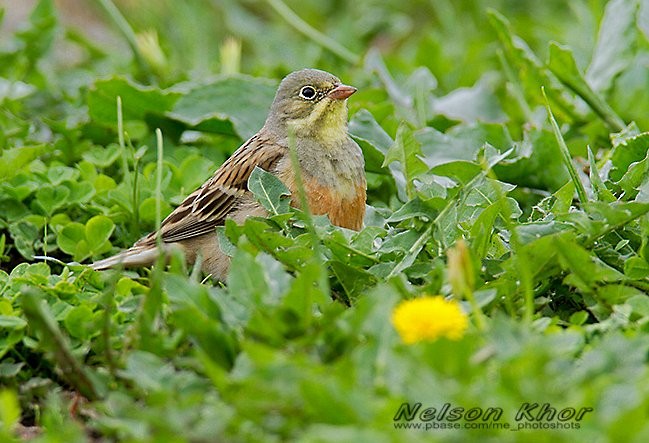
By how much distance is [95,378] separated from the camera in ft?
9.99

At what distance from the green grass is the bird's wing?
154 millimetres

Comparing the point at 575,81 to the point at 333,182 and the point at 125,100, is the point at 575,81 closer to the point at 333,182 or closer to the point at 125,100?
the point at 333,182

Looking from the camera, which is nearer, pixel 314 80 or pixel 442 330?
pixel 442 330

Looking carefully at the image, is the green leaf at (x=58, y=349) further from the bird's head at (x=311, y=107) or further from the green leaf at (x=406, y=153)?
the bird's head at (x=311, y=107)

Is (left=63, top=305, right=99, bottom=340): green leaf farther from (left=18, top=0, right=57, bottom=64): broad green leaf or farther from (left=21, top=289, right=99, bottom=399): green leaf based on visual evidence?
(left=18, top=0, right=57, bottom=64): broad green leaf

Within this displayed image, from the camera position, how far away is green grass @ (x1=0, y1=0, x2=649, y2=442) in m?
2.60

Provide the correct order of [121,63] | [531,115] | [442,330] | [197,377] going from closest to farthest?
[442,330] < [197,377] < [531,115] < [121,63]

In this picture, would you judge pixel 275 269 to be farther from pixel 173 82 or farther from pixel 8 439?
pixel 173 82

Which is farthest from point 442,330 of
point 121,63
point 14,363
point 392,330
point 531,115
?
point 121,63

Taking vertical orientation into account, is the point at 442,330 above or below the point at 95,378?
above

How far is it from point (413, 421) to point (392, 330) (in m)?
0.32

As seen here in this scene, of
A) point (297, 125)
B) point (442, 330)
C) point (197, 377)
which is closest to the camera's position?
point (442, 330)

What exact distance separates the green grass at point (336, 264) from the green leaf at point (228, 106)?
0.04 ft

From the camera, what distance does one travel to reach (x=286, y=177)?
4680mm
